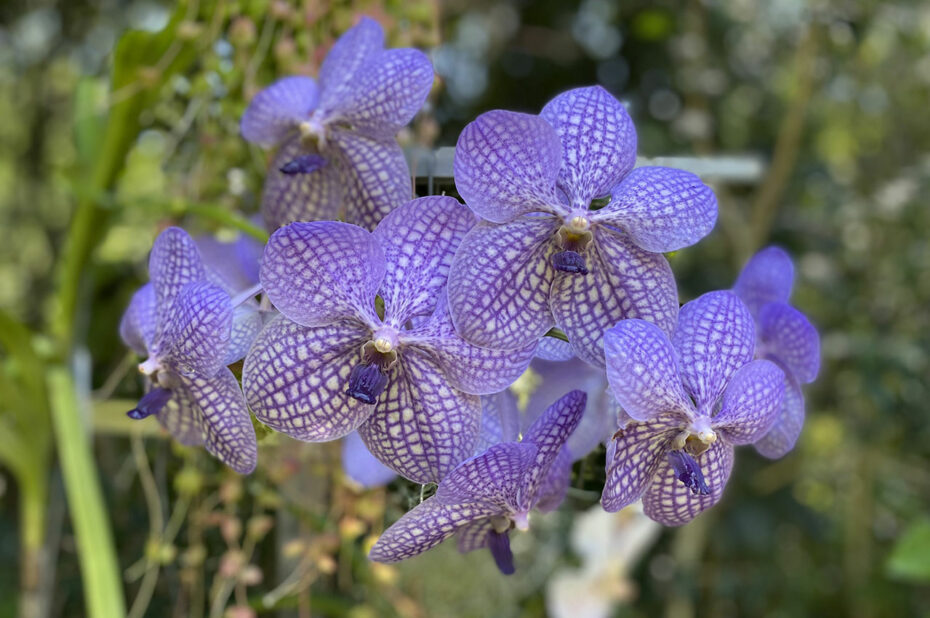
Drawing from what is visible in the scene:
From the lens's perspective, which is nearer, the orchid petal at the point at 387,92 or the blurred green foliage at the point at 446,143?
the orchid petal at the point at 387,92

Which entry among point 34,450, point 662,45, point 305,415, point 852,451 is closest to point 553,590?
point 34,450

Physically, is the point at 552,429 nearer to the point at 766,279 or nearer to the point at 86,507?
the point at 766,279

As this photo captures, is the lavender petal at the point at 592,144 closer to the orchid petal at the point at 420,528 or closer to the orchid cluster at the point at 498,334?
the orchid cluster at the point at 498,334

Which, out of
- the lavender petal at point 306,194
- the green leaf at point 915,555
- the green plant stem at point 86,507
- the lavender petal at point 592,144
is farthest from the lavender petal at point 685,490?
the green leaf at point 915,555

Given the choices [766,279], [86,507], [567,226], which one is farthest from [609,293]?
[86,507]

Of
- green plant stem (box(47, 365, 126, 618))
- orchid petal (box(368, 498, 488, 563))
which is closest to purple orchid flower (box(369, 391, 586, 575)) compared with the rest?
orchid petal (box(368, 498, 488, 563))

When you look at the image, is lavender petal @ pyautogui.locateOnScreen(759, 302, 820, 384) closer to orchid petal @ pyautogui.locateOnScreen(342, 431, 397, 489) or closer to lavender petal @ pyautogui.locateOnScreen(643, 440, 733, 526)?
lavender petal @ pyautogui.locateOnScreen(643, 440, 733, 526)

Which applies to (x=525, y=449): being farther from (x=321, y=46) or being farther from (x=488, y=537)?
(x=321, y=46)
